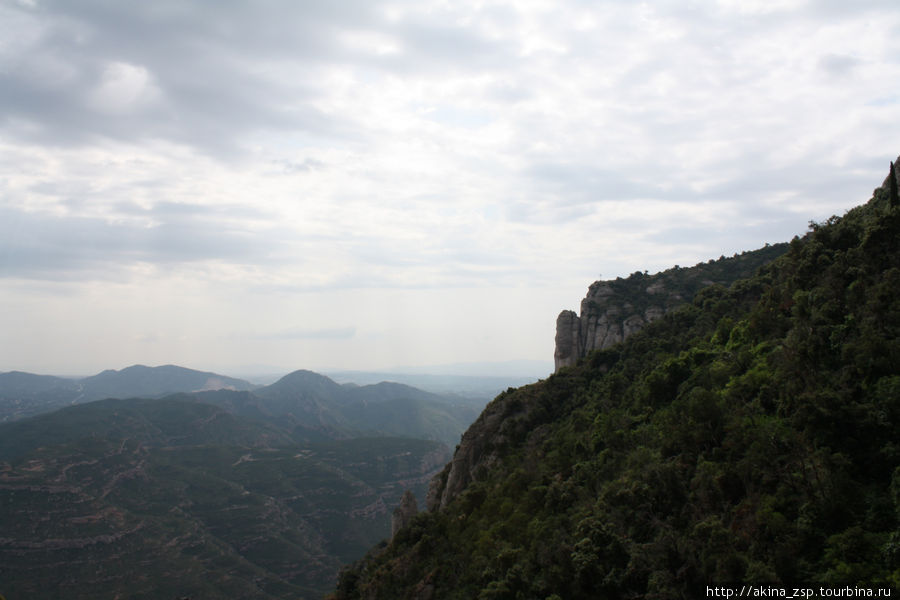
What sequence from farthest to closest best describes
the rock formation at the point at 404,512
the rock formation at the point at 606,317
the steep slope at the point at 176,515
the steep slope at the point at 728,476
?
the steep slope at the point at 176,515 < the rock formation at the point at 606,317 < the rock formation at the point at 404,512 < the steep slope at the point at 728,476

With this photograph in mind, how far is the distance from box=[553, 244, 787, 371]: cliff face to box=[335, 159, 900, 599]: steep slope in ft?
77.5

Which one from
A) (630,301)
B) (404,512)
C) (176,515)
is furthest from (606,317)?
(176,515)

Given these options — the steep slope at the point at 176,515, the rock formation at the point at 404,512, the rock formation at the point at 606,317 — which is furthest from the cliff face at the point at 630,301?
the steep slope at the point at 176,515

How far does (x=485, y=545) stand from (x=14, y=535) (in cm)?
12077

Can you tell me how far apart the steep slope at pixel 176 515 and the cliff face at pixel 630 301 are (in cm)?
7589

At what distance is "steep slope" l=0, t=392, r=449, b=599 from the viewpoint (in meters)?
96.8

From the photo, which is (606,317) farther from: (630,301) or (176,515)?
(176,515)

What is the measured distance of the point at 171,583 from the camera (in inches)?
3733

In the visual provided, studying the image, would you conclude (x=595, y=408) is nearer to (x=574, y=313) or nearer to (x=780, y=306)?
(x=780, y=306)

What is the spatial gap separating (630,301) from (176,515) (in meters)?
122

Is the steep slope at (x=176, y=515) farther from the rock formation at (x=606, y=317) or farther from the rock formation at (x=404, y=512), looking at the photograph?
the rock formation at (x=606, y=317)

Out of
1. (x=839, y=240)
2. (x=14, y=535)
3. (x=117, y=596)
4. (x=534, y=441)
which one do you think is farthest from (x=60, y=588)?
(x=839, y=240)

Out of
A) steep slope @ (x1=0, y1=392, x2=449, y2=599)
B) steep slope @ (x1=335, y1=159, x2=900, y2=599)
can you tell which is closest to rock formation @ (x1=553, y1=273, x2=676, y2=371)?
steep slope @ (x1=335, y1=159, x2=900, y2=599)

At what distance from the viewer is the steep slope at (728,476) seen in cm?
1791
